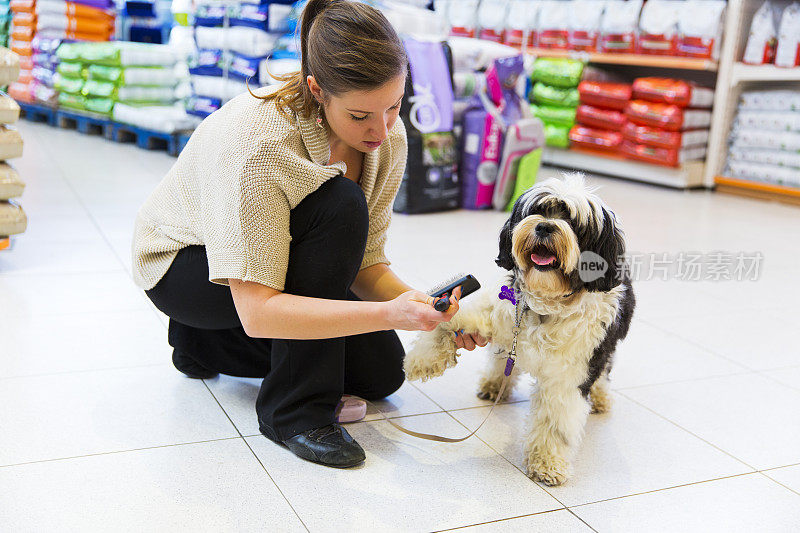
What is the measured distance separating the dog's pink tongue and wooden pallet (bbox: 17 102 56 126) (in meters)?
7.07

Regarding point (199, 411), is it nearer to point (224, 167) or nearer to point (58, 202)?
point (224, 167)

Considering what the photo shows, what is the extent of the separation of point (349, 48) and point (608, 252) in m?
0.63

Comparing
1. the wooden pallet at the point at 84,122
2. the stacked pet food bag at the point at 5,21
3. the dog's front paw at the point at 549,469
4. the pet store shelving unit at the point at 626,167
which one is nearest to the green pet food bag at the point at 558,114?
the pet store shelving unit at the point at 626,167

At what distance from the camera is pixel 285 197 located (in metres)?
1.50

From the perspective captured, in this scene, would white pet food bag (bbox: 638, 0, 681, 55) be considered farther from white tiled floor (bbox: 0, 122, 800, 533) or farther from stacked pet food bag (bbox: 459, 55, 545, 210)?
white tiled floor (bbox: 0, 122, 800, 533)

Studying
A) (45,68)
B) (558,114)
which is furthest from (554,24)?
(45,68)

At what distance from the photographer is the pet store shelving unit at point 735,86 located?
5.14 m

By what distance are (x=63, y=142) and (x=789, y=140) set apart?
558 cm

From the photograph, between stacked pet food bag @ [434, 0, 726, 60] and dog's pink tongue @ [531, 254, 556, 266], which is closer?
dog's pink tongue @ [531, 254, 556, 266]

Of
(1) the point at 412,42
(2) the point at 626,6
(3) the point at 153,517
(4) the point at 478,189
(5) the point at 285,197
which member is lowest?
(3) the point at 153,517

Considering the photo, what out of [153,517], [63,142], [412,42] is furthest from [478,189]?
[63,142]

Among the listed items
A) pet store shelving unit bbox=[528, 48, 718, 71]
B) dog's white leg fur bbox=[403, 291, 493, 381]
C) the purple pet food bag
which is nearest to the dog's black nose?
dog's white leg fur bbox=[403, 291, 493, 381]

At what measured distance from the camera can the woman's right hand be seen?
1328 mm

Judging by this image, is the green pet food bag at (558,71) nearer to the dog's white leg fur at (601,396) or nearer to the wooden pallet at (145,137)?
the wooden pallet at (145,137)
